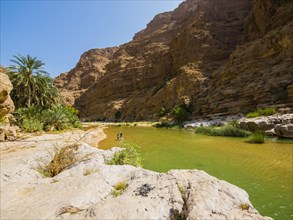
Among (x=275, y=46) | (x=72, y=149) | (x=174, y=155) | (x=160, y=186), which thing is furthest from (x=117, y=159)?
(x=275, y=46)

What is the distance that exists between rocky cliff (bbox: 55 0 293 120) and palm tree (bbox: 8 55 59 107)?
26816 millimetres

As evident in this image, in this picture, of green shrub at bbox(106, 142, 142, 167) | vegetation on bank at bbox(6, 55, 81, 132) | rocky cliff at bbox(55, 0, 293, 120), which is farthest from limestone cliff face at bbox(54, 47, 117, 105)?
green shrub at bbox(106, 142, 142, 167)

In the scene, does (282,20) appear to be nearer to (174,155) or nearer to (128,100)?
(174,155)

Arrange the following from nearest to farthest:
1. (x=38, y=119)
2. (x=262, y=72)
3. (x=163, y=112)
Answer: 1. (x=38, y=119)
2. (x=262, y=72)
3. (x=163, y=112)

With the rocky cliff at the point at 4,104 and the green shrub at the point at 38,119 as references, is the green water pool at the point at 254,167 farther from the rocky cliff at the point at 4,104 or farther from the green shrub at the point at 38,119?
the green shrub at the point at 38,119

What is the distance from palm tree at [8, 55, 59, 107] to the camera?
80.1ft

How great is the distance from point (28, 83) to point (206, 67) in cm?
4460

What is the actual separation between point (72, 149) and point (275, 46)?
136ft

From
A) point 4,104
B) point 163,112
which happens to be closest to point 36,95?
point 4,104

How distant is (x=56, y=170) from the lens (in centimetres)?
591

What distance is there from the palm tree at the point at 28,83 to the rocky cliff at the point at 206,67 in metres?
26.8

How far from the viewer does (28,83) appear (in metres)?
24.6

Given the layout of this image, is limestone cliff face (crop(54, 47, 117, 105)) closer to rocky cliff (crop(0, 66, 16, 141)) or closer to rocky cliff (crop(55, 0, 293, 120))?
rocky cliff (crop(55, 0, 293, 120))

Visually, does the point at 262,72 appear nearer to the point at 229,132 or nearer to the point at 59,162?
the point at 229,132
